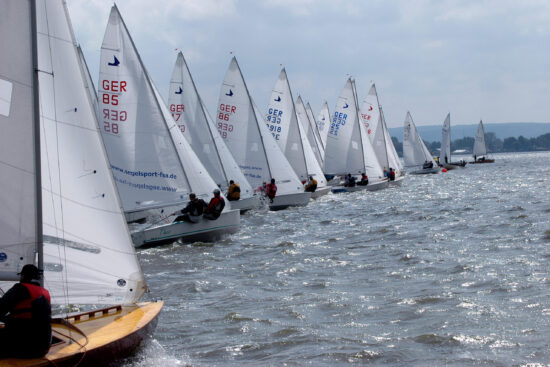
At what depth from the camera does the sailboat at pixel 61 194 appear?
6.41 m

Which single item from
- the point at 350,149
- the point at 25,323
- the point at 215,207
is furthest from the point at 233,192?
the point at 25,323

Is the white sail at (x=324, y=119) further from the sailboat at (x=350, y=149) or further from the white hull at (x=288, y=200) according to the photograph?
the white hull at (x=288, y=200)

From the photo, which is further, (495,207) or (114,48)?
(495,207)

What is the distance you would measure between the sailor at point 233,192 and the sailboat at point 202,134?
0.53ft

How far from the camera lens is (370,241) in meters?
15.1

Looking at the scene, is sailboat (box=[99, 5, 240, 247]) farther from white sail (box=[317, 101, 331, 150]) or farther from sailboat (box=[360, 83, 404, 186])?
white sail (box=[317, 101, 331, 150])

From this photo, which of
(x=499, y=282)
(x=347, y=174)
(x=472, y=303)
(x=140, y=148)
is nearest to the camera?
(x=472, y=303)

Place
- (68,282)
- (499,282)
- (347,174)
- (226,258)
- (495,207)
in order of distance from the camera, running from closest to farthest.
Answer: (68,282), (499,282), (226,258), (495,207), (347,174)

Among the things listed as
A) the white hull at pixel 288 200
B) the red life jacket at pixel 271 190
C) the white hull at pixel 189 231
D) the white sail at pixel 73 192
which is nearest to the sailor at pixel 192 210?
the white hull at pixel 189 231

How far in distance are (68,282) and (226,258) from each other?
6404 mm

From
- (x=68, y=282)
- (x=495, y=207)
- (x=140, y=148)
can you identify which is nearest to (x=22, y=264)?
(x=68, y=282)

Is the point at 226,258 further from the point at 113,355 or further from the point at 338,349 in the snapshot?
the point at 113,355

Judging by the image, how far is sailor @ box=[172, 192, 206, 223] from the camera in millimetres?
14273

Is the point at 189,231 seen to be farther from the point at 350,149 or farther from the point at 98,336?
the point at 350,149
